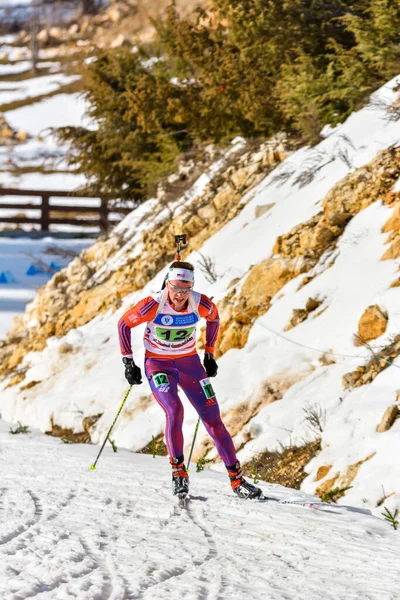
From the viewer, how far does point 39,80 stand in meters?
62.6

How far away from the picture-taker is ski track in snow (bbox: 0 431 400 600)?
4.23 metres

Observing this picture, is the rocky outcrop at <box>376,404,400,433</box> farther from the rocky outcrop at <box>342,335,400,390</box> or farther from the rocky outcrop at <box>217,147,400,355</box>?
the rocky outcrop at <box>217,147,400,355</box>

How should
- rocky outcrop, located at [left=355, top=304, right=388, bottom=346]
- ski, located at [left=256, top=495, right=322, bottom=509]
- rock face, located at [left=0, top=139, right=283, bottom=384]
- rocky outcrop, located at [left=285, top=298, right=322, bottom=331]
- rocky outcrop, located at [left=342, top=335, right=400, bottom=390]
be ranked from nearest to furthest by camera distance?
ski, located at [left=256, top=495, right=322, bottom=509], rocky outcrop, located at [left=342, top=335, right=400, bottom=390], rocky outcrop, located at [left=355, top=304, right=388, bottom=346], rocky outcrop, located at [left=285, top=298, right=322, bottom=331], rock face, located at [left=0, top=139, right=283, bottom=384]

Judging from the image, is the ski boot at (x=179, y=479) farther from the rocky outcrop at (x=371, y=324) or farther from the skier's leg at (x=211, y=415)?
the rocky outcrop at (x=371, y=324)

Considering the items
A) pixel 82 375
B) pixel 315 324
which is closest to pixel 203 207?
pixel 82 375

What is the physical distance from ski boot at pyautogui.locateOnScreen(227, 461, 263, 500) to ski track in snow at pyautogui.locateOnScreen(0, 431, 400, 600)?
92 mm

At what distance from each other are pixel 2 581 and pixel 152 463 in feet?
13.8

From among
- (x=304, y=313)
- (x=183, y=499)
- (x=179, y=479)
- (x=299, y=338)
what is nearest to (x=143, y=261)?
(x=304, y=313)

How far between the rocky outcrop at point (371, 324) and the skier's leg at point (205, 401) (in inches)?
74.9

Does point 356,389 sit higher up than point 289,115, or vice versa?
point 289,115

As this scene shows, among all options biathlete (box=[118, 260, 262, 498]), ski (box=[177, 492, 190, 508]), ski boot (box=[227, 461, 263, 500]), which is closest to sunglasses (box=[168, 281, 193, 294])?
biathlete (box=[118, 260, 262, 498])

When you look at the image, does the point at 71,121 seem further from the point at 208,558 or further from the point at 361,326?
the point at 208,558

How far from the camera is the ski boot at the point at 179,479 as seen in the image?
6.45m

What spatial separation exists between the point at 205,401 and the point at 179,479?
67 centimetres
